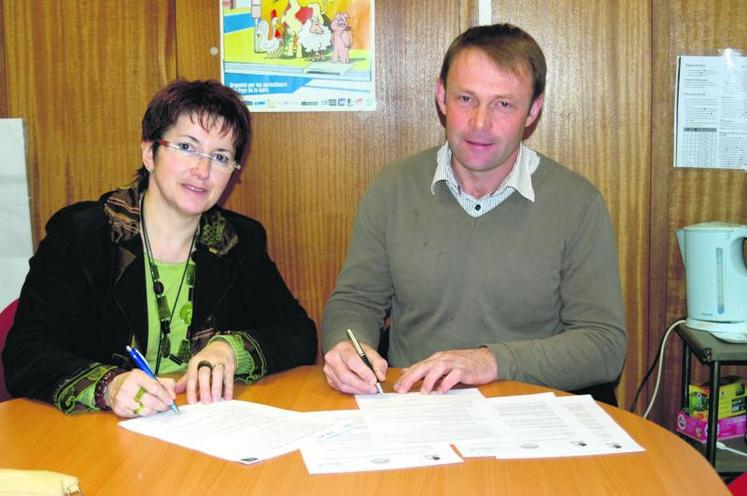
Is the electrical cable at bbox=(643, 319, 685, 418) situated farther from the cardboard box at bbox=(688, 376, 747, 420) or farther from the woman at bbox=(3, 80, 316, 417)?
the woman at bbox=(3, 80, 316, 417)

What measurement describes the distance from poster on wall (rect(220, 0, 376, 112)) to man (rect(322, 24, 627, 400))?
1.93 feet

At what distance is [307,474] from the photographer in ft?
4.01

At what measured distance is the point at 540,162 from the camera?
87.9 inches

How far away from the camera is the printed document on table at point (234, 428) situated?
1.31 meters

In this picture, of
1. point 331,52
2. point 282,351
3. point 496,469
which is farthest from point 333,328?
point 331,52

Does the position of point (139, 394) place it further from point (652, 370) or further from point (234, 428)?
point (652, 370)

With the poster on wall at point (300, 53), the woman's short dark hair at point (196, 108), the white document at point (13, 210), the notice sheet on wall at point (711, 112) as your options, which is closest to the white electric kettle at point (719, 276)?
the notice sheet on wall at point (711, 112)

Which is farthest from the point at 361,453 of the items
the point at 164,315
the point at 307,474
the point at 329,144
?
the point at 329,144

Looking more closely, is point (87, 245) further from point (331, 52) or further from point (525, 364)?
point (331, 52)

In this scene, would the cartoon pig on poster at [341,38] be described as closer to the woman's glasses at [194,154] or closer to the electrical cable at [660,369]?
the woman's glasses at [194,154]

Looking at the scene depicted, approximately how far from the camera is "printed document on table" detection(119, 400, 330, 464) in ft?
4.31

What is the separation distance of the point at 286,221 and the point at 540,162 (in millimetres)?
1005

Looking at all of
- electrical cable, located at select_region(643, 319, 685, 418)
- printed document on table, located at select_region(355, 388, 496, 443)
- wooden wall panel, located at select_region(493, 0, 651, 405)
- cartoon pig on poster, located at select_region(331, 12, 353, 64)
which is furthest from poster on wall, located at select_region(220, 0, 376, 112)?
printed document on table, located at select_region(355, 388, 496, 443)

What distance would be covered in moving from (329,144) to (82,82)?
906mm
